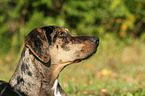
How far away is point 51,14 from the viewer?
11.7m

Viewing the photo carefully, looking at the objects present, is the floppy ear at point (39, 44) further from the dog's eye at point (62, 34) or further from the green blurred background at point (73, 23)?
the green blurred background at point (73, 23)

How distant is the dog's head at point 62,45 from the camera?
10.9 ft

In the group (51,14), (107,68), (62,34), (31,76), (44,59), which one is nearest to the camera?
(44,59)

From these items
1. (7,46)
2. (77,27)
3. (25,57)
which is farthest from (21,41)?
(25,57)

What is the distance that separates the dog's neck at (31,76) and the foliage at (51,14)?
6851 mm

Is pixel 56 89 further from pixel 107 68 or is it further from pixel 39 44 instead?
pixel 107 68

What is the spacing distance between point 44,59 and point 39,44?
0.88 feet

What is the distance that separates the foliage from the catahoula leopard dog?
6.61m

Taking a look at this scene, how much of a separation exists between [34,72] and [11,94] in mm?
502

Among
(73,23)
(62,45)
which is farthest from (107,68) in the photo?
(62,45)

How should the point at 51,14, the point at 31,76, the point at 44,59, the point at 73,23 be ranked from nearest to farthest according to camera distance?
the point at 44,59 < the point at 31,76 < the point at 51,14 < the point at 73,23

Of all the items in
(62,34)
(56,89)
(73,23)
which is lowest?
(73,23)

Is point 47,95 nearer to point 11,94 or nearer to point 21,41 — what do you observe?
point 11,94

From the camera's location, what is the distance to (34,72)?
3.26 metres
